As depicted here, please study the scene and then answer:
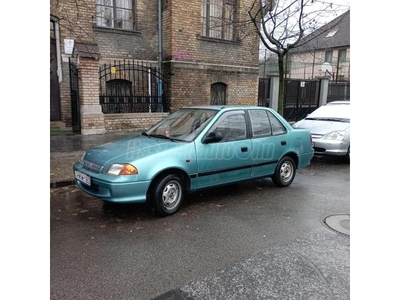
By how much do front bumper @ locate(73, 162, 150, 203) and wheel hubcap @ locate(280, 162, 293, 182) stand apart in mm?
2972

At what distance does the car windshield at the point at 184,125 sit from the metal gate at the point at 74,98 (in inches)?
226

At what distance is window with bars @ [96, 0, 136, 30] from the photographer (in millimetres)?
11312

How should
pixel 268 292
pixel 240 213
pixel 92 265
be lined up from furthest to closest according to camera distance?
1. pixel 240 213
2. pixel 92 265
3. pixel 268 292

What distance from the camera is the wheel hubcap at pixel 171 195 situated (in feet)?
14.9

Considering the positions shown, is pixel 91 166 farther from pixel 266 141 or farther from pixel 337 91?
pixel 337 91

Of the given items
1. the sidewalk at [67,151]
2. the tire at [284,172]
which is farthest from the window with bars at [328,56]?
the tire at [284,172]

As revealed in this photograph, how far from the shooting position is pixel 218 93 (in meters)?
13.5

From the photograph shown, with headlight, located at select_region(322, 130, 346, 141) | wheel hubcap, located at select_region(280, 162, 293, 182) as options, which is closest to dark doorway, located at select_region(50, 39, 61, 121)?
wheel hubcap, located at select_region(280, 162, 293, 182)

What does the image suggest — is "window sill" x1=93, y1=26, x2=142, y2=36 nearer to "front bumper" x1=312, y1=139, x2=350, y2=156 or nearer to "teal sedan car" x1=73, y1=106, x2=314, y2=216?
"teal sedan car" x1=73, y1=106, x2=314, y2=216

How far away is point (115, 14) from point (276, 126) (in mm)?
8519
